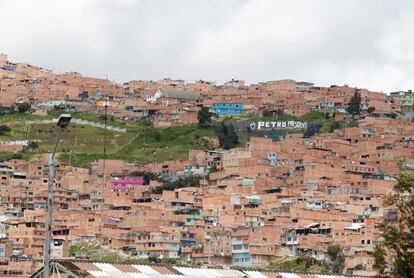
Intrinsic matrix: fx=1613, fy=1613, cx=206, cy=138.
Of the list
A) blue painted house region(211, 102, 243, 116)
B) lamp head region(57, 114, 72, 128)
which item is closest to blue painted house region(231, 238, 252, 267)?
blue painted house region(211, 102, 243, 116)

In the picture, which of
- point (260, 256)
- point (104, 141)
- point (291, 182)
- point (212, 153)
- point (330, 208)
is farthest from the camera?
point (104, 141)

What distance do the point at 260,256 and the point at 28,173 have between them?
76.9 ft

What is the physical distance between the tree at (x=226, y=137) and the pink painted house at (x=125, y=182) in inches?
391

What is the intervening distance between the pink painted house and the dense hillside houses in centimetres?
8

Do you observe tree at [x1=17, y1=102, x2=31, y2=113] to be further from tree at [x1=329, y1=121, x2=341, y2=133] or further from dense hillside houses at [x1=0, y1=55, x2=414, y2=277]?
tree at [x1=329, y1=121, x2=341, y2=133]

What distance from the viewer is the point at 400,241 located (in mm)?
18438

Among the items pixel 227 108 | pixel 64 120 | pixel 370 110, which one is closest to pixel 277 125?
pixel 370 110

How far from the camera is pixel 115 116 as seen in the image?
344 feet

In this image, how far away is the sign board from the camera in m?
99.4

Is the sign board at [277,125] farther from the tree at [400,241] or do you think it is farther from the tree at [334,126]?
the tree at [400,241]

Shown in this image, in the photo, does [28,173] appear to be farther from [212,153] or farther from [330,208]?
[330,208]

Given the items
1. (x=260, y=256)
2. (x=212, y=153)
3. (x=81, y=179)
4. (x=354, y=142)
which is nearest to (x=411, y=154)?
(x=354, y=142)

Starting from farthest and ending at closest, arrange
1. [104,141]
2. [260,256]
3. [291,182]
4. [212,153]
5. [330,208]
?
[104,141] → [212,153] → [291,182] → [330,208] → [260,256]

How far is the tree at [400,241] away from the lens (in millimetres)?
18344
